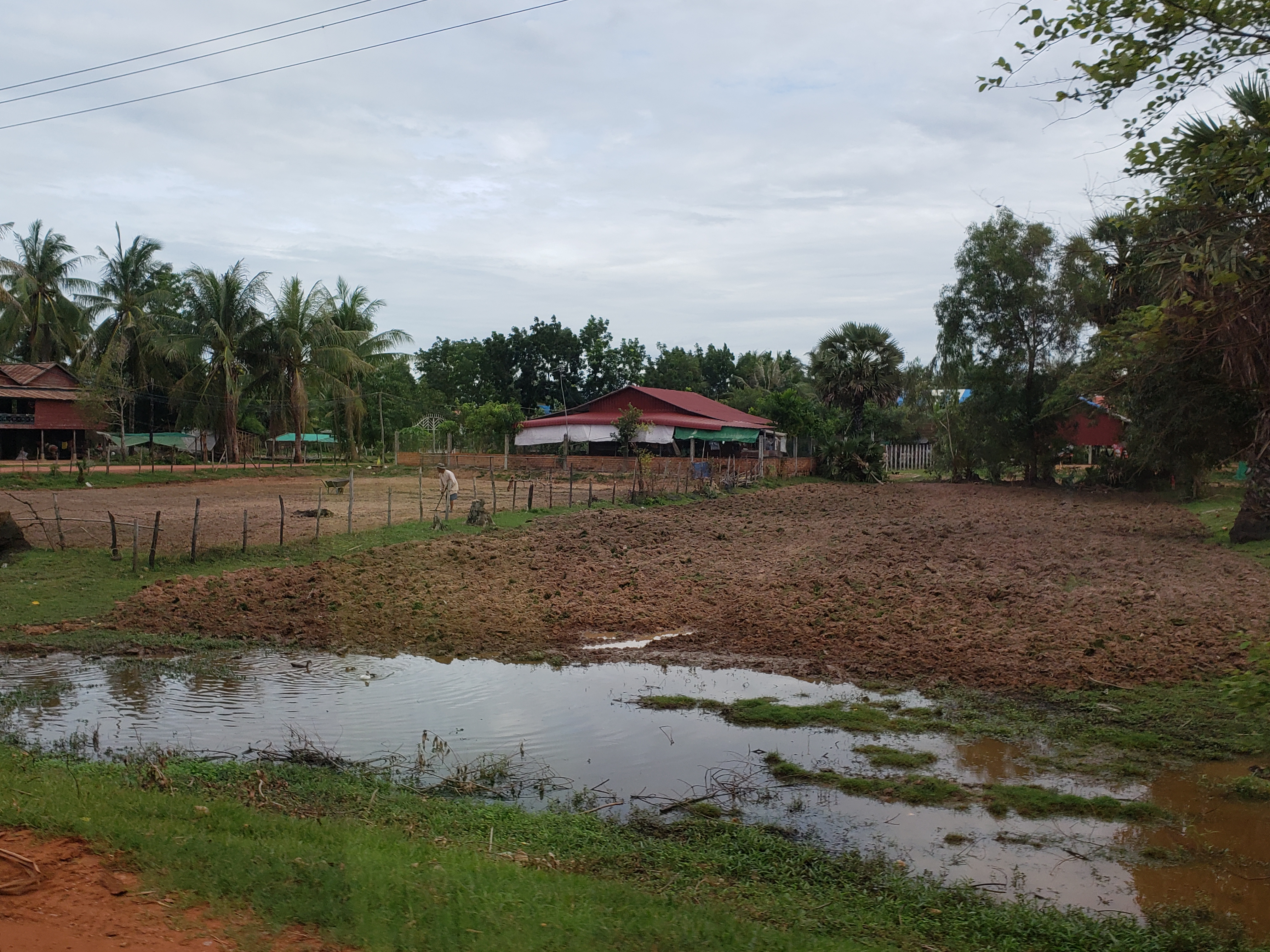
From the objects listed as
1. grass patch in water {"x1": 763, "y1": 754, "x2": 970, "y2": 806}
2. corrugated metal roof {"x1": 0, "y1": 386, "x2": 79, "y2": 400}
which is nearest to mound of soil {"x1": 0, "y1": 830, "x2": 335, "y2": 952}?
grass patch in water {"x1": 763, "y1": 754, "x2": 970, "y2": 806}

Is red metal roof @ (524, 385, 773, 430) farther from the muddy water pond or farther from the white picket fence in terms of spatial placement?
the muddy water pond

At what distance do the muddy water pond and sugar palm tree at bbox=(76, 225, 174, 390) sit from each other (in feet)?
131

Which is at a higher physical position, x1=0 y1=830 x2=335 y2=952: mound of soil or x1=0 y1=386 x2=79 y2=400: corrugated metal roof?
x1=0 y1=386 x2=79 y2=400: corrugated metal roof

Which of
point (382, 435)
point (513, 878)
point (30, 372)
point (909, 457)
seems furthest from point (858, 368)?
point (513, 878)

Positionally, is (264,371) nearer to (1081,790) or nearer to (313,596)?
(313,596)

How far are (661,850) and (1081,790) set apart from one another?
3348 mm

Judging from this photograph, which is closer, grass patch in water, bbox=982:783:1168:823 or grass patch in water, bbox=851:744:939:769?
grass patch in water, bbox=982:783:1168:823

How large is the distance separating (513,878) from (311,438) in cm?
6798

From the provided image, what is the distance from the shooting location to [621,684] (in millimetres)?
10383

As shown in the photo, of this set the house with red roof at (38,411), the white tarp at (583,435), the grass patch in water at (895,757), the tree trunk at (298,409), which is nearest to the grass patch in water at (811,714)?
the grass patch in water at (895,757)

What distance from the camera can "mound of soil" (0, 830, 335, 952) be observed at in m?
4.04

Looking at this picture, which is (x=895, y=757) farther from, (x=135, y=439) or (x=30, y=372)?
(x=135, y=439)

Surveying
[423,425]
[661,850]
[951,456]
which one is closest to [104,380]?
[423,425]

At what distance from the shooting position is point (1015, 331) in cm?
3903
